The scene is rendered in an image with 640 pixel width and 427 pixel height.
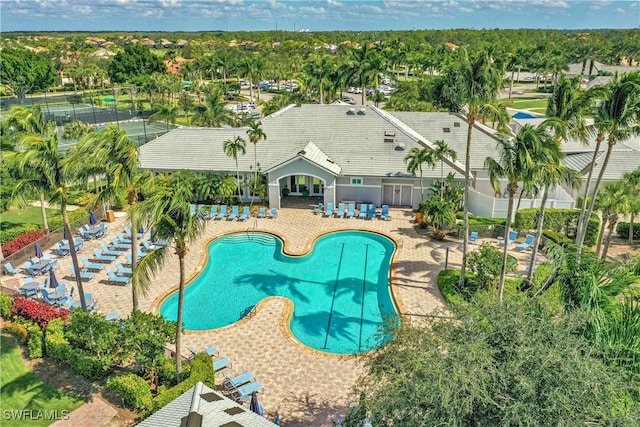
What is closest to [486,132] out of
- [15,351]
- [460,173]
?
[460,173]

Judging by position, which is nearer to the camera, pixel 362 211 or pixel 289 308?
pixel 289 308

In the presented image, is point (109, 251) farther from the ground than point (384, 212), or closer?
closer

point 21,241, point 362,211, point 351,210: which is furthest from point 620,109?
point 21,241

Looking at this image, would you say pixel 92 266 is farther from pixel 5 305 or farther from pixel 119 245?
pixel 5 305

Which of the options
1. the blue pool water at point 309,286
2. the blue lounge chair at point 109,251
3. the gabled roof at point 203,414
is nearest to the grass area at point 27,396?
the gabled roof at point 203,414

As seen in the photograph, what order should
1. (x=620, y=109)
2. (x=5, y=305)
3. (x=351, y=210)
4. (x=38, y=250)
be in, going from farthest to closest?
1. (x=351, y=210)
2. (x=38, y=250)
3. (x=5, y=305)
4. (x=620, y=109)

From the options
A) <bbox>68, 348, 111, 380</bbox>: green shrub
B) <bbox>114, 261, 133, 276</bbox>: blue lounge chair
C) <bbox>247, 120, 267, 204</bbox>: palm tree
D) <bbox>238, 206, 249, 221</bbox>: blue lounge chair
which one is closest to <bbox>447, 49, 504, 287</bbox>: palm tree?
<bbox>247, 120, 267, 204</bbox>: palm tree

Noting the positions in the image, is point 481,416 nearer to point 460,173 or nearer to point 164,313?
point 164,313

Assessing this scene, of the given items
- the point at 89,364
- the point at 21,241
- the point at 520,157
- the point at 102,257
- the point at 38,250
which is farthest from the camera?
the point at 21,241
